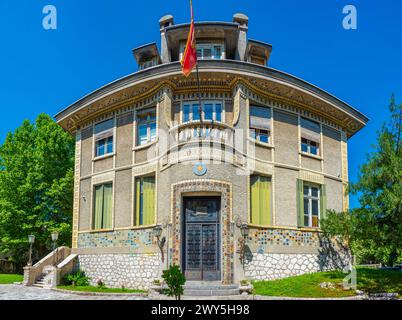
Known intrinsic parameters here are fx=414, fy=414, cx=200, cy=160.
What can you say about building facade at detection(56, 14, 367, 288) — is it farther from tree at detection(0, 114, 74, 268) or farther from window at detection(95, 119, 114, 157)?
tree at detection(0, 114, 74, 268)

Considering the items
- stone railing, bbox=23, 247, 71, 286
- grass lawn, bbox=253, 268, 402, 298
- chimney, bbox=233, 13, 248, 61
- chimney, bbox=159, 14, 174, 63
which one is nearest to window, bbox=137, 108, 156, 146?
chimney, bbox=159, 14, 174, 63

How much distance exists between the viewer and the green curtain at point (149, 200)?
17.9m

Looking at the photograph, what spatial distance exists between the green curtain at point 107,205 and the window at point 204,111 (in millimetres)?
5223

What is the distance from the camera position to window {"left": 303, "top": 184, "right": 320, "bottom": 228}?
19047 millimetres

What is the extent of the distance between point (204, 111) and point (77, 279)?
9.67 meters

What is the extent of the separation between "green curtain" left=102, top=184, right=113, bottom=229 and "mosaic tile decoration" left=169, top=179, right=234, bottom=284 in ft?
15.4

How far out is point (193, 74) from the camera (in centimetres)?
1778

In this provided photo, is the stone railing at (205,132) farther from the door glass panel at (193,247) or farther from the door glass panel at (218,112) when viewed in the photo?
the door glass panel at (193,247)

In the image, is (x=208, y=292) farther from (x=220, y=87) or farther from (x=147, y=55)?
(x=147, y=55)

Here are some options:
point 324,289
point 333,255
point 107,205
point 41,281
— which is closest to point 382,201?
point 324,289

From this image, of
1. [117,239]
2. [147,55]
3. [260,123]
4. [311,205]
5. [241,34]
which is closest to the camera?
[260,123]

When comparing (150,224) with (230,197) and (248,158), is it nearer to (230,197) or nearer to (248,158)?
(230,197)

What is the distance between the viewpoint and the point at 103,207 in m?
20.0

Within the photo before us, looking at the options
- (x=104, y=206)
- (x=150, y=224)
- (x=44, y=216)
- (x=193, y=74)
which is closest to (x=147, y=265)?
(x=150, y=224)
